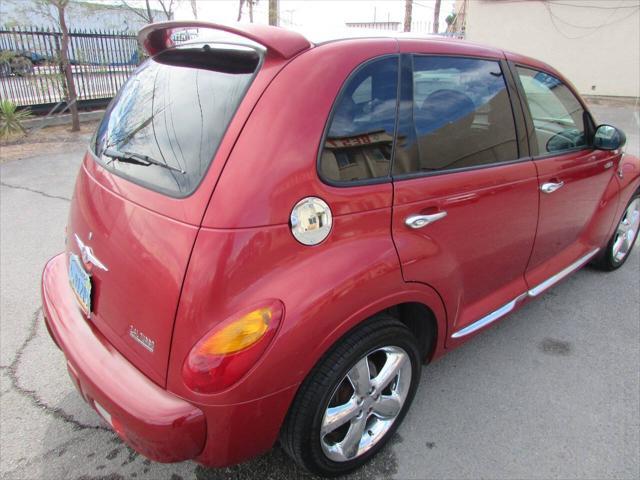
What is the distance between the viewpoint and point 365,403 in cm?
202

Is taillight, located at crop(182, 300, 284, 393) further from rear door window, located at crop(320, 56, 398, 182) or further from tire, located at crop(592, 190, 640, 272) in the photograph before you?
tire, located at crop(592, 190, 640, 272)

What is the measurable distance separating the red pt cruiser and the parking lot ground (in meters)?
0.32

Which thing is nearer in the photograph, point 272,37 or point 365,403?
point 272,37

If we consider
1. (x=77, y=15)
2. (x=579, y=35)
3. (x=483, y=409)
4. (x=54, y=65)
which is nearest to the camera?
(x=483, y=409)

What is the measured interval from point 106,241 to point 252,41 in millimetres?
956

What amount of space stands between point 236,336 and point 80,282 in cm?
92

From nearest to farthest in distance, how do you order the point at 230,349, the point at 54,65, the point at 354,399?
the point at 230,349 → the point at 354,399 → the point at 54,65

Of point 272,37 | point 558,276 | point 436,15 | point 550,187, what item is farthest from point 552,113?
point 436,15

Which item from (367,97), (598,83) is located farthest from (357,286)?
(598,83)

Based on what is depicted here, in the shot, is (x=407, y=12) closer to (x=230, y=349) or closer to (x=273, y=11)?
(x=273, y=11)

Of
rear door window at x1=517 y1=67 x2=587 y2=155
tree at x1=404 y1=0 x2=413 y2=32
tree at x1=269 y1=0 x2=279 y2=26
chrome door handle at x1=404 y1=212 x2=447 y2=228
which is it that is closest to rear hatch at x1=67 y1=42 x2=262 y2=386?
chrome door handle at x1=404 y1=212 x2=447 y2=228

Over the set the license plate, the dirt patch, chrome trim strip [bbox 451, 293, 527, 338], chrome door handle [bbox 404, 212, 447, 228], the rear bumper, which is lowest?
the dirt patch

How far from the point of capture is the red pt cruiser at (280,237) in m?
1.57

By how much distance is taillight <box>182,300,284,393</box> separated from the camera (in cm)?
153
